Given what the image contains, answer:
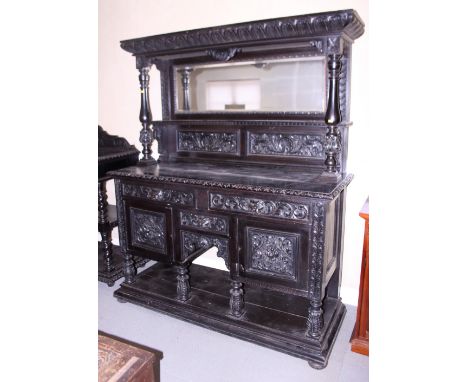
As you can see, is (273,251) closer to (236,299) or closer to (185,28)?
(236,299)

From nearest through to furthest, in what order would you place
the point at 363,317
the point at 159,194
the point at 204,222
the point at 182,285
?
the point at 363,317 < the point at 204,222 < the point at 159,194 < the point at 182,285

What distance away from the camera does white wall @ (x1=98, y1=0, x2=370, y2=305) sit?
2250 mm

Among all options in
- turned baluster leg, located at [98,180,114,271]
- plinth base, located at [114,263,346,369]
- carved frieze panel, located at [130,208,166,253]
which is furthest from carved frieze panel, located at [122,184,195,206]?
plinth base, located at [114,263,346,369]

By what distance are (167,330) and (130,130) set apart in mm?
1829

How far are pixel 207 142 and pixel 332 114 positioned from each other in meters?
1.06

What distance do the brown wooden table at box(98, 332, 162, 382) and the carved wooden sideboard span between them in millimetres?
1060

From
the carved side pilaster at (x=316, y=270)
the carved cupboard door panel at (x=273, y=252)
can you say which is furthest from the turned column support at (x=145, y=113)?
the carved side pilaster at (x=316, y=270)

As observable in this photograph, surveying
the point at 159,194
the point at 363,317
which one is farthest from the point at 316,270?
the point at 159,194

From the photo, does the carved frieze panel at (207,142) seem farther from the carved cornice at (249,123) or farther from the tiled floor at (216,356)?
the tiled floor at (216,356)

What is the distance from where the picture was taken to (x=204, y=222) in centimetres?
216

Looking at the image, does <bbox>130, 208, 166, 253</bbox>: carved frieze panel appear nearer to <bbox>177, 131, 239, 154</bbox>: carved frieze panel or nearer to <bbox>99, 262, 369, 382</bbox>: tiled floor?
<bbox>99, 262, 369, 382</bbox>: tiled floor

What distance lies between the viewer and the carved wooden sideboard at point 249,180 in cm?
192
